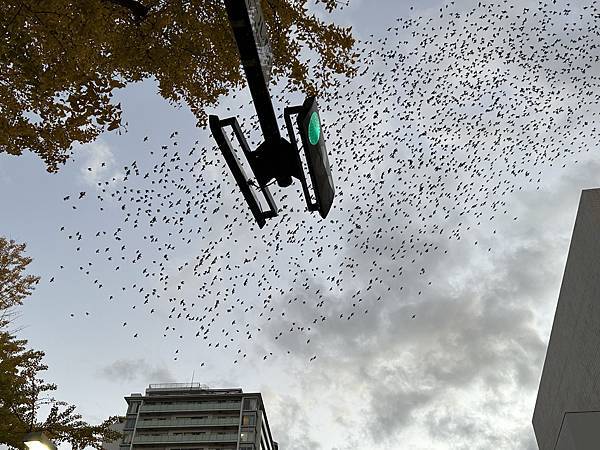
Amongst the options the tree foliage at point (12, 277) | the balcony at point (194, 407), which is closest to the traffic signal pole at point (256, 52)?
Result: the tree foliage at point (12, 277)

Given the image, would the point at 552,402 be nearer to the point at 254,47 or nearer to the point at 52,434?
the point at 52,434

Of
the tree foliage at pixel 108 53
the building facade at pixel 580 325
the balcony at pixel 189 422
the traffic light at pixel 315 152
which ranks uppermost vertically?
the balcony at pixel 189 422

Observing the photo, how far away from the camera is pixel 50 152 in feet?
18.8

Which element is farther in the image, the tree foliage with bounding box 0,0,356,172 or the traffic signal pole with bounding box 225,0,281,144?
the tree foliage with bounding box 0,0,356,172

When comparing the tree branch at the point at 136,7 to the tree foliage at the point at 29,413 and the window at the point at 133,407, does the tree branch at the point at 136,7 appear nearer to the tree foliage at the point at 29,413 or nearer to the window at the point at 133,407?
the tree foliage at the point at 29,413

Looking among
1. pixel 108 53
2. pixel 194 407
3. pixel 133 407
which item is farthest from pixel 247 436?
pixel 108 53

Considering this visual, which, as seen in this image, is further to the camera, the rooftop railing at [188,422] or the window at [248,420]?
the rooftop railing at [188,422]

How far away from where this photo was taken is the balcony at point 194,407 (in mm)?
65250

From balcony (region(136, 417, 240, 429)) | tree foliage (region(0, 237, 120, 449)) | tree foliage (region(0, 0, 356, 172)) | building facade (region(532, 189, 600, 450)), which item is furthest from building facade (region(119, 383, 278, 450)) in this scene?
tree foliage (region(0, 0, 356, 172))

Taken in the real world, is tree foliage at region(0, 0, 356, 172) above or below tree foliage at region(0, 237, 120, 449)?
above

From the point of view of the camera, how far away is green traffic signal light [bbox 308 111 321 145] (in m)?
1.84

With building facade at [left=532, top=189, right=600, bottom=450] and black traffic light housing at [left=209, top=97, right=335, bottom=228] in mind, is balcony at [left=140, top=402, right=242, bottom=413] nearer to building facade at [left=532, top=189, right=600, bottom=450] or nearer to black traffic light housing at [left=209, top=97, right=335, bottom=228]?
building facade at [left=532, top=189, right=600, bottom=450]

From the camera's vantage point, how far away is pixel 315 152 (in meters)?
1.90

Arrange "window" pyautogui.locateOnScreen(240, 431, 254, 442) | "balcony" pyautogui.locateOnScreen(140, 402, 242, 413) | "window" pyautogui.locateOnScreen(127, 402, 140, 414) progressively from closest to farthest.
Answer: "window" pyautogui.locateOnScreen(240, 431, 254, 442) → "balcony" pyautogui.locateOnScreen(140, 402, 242, 413) → "window" pyautogui.locateOnScreen(127, 402, 140, 414)
